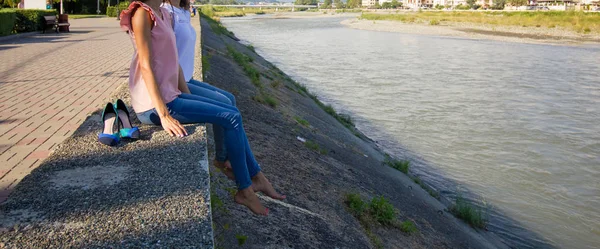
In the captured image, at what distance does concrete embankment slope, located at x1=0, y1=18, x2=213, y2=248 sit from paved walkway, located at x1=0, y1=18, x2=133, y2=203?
4.06 feet

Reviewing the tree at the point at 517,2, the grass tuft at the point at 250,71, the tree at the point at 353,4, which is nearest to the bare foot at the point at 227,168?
the grass tuft at the point at 250,71

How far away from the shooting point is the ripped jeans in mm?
3646

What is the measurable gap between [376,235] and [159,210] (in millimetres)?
3273

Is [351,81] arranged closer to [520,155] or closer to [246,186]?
[520,155]

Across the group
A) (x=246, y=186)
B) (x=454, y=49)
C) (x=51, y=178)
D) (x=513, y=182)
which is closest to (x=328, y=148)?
(x=513, y=182)

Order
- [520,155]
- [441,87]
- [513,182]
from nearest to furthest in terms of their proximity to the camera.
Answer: [513,182] < [520,155] < [441,87]

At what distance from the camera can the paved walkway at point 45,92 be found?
5490 millimetres

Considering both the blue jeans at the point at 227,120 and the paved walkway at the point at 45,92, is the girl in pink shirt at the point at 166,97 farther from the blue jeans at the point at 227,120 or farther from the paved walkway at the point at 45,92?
the paved walkway at the point at 45,92

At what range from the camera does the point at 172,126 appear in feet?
12.4

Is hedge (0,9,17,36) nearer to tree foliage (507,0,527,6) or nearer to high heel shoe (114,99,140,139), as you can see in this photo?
high heel shoe (114,99,140,139)

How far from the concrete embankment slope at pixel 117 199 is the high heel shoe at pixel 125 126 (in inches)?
2.4

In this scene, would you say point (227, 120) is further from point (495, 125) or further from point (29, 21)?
point (29, 21)

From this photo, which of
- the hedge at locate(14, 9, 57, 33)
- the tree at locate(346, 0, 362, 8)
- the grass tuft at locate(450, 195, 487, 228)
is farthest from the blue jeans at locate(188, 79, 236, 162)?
the tree at locate(346, 0, 362, 8)

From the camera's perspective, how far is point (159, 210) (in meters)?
2.85
